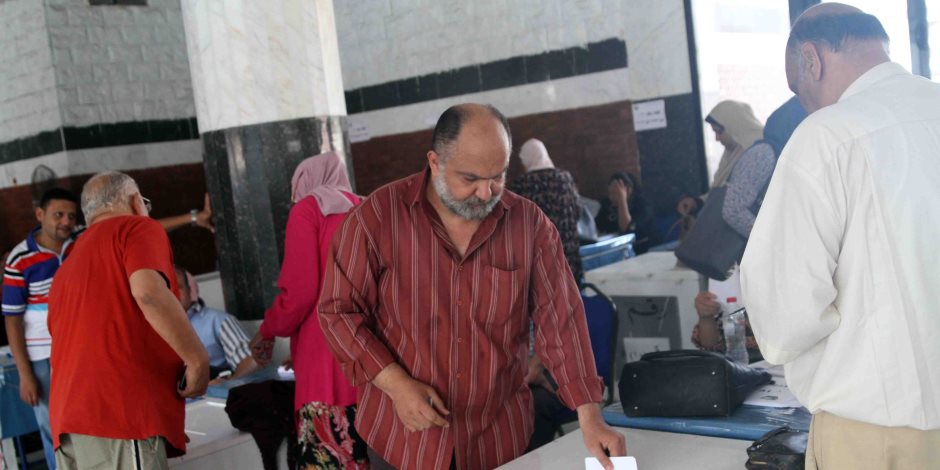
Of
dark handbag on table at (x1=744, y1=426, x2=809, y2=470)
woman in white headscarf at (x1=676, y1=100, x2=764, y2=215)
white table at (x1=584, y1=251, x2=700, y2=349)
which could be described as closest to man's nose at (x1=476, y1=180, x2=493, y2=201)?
dark handbag on table at (x1=744, y1=426, x2=809, y2=470)

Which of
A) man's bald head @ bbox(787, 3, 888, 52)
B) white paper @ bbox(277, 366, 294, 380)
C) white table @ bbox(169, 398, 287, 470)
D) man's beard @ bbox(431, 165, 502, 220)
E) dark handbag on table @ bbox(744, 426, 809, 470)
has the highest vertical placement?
man's bald head @ bbox(787, 3, 888, 52)

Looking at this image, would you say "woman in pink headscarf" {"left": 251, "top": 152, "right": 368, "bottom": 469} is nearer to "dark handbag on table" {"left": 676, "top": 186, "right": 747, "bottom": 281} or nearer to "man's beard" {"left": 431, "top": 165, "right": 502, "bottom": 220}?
"man's beard" {"left": 431, "top": 165, "right": 502, "bottom": 220}

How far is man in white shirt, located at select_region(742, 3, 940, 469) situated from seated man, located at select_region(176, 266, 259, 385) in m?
3.18

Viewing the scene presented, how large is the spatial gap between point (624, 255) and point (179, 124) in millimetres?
4380

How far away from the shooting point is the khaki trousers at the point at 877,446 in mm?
1831

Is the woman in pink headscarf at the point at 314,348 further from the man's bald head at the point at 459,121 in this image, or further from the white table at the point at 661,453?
the man's bald head at the point at 459,121

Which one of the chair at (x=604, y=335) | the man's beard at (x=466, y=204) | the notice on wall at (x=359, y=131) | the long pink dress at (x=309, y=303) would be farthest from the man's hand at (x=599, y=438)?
the notice on wall at (x=359, y=131)

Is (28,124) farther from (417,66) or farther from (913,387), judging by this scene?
(913,387)

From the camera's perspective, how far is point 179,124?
855 centimetres

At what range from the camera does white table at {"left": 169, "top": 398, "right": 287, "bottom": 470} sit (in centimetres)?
343

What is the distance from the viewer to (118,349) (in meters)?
3.03

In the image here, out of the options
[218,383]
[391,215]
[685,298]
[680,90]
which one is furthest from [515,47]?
[391,215]

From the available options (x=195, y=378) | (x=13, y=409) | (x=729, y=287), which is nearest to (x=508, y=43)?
(x=729, y=287)

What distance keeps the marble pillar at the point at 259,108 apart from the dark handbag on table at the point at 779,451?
2695 millimetres
